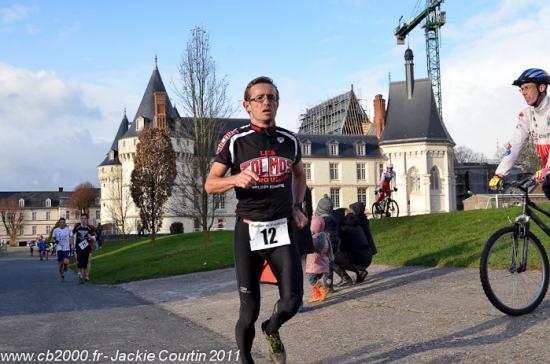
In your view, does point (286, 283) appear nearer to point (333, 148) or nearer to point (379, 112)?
point (333, 148)

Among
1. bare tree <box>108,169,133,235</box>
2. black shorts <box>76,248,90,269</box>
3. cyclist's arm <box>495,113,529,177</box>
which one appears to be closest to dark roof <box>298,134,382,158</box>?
bare tree <box>108,169,133,235</box>

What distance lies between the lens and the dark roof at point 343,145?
263 feet

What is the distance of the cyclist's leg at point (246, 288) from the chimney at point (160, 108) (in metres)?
72.7

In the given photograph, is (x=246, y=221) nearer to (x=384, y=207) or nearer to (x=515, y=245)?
(x=515, y=245)

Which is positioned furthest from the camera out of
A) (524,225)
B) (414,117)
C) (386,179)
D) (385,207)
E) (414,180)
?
(414,180)

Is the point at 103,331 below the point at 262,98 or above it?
below

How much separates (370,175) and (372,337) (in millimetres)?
76564

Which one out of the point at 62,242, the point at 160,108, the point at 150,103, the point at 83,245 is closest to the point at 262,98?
the point at 83,245

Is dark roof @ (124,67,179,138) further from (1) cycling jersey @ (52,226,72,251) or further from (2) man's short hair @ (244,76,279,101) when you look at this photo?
(2) man's short hair @ (244,76,279,101)

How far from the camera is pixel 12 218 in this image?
459 ft

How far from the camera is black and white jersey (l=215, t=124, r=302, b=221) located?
4465 millimetres

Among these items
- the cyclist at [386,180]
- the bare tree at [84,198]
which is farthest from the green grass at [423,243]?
the bare tree at [84,198]

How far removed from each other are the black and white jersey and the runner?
13.5 m

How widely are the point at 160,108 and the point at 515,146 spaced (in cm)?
7280
